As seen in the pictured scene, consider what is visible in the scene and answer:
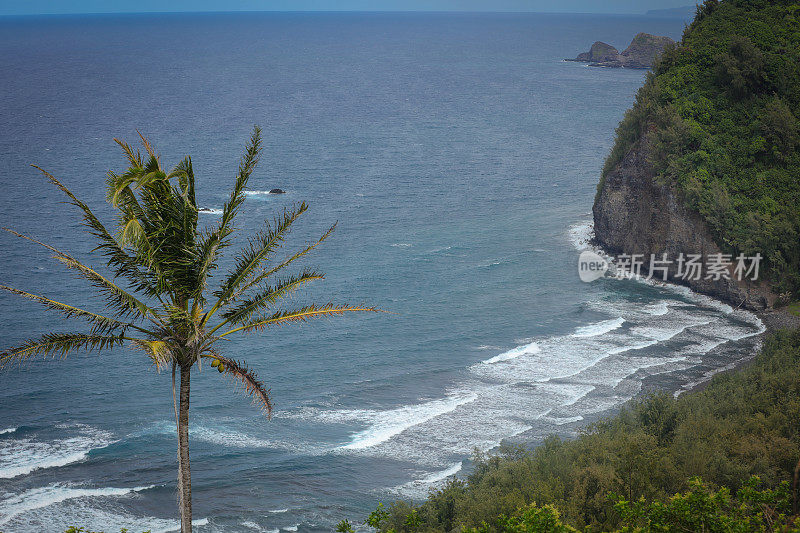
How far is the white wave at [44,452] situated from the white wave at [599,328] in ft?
96.4

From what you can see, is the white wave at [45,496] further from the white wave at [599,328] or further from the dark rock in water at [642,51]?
the dark rock in water at [642,51]

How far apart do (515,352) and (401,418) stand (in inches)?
419

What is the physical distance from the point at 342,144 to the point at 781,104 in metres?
62.1

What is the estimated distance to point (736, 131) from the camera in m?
56.9

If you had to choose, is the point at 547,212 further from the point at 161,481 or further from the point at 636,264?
the point at 161,481

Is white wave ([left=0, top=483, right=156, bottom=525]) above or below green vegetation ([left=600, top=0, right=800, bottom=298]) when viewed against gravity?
below


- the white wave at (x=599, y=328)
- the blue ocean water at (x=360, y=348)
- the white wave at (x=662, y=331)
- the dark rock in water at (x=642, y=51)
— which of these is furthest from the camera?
the dark rock in water at (x=642, y=51)

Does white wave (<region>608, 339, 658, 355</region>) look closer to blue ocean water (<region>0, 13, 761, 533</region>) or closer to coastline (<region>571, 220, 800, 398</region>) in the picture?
blue ocean water (<region>0, 13, 761, 533</region>)

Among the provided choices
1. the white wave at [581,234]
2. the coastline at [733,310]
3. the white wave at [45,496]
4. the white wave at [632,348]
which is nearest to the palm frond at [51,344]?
the white wave at [45,496]

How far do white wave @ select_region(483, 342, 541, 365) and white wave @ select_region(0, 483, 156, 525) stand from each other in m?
21.2

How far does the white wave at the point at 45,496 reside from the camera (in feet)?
96.6

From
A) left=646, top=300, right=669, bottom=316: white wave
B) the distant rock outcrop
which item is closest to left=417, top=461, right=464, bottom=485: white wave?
left=646, top=300, right=669, bottom=316: white wave

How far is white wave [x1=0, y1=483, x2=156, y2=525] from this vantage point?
2944 centimetres

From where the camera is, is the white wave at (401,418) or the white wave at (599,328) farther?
the white wave at (599,328)
